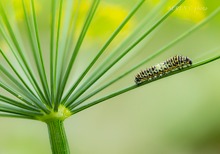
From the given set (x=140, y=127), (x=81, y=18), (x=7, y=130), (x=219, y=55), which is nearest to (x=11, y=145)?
(x=7, y=130)

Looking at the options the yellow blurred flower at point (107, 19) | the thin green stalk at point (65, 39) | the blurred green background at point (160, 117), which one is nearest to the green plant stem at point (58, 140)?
the thin green stalk at point (65, 39)

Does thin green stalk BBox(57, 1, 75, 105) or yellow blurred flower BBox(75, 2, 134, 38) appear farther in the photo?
yellow blurred flower BBox(75, 2, 134, 38)

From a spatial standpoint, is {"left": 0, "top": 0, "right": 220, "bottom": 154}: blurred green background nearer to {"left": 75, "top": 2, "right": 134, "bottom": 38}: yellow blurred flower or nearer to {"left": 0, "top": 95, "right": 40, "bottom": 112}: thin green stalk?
{"left": 75, "top": 2, "right": 134, "bottom": 38}: yellow blurred flower

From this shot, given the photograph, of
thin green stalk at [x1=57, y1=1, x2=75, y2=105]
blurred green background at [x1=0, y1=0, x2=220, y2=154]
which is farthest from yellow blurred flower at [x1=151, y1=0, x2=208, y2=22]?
blurred green background at [x1=0, y1=0, x2=220, y2=154]

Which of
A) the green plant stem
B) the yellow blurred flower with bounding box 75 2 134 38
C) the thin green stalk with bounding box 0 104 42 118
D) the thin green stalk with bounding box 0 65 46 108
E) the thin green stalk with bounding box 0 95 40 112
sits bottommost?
the green plant stem

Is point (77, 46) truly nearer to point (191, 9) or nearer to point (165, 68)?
point (165, 68)

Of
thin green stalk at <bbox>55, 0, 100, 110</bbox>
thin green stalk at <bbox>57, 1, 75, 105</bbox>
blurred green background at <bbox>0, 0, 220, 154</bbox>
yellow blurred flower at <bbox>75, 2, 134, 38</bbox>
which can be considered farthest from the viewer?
blurred green background at <bbox>0, 0, 220, 154</bbox>

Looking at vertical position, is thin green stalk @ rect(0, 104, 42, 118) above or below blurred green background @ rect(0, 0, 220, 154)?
below

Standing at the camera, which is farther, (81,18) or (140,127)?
(140,127)

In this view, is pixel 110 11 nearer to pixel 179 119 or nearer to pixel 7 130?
pixel 7 130

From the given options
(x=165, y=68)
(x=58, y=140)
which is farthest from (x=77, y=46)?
(x=165, y=68)

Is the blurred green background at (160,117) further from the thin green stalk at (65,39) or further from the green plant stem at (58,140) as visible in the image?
the green plant stem at (58,140)
